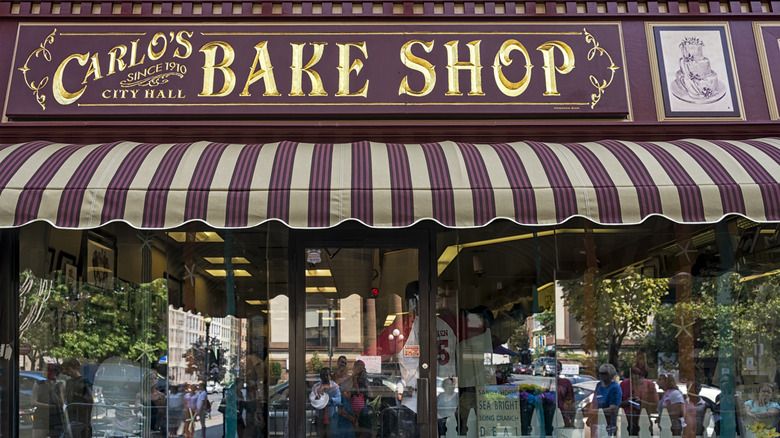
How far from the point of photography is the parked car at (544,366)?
272 inches

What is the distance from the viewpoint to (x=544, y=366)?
6949 mm

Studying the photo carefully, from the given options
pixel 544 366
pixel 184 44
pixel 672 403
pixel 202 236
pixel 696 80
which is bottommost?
pixel 672 403

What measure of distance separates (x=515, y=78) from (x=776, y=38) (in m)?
2.62

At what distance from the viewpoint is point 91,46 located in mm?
6680

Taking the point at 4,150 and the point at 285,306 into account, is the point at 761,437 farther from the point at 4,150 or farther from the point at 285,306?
the point at 4,150

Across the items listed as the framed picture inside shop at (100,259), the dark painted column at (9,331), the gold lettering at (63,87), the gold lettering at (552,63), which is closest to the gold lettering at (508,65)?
the gold lettering at (552,63)

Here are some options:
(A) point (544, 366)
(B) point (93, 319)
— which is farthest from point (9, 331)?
(A) point (544, 366)

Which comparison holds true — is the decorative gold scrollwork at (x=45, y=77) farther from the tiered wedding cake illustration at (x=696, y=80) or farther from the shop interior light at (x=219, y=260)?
the tiered wedding cake illustration at (x=696, y=80)

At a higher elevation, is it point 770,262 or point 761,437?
point 770,262

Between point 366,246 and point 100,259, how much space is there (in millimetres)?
2595

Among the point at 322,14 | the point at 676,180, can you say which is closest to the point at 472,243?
the point at 676,180

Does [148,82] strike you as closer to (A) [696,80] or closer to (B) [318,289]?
(B) [318,289]

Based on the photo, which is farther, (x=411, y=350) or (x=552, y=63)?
(x=552, y=63)

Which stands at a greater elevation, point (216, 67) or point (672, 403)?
point (216, 67)
